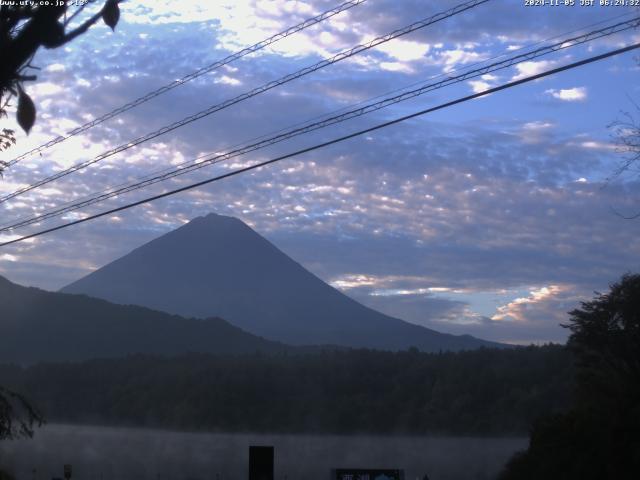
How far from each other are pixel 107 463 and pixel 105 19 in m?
76.6

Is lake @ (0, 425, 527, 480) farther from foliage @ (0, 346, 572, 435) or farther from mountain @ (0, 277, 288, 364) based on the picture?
mountain @ (0, 277, 288, 364)

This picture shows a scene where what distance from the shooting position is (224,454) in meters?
85.3

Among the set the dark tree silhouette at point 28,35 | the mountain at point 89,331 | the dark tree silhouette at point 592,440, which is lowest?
the dark tree silhouette at point 592,440

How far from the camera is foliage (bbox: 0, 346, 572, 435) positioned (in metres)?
101

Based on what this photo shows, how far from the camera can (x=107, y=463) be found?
76.9 meters

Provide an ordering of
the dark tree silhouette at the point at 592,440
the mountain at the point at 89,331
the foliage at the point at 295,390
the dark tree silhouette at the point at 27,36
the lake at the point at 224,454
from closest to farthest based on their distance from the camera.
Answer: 1. the dark tree silhouette at the point at 27,36
2. the dark tree silhouette at the point at 592,440
3. the lake at the point at 224,454
4. the foliage at the point at 295,390
5. the mountain at the point at 89,331

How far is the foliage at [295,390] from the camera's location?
101 metres

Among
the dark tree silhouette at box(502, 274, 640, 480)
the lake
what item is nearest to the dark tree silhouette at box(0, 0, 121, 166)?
the dark tree silhouette at box(502, 274, 640, 480)

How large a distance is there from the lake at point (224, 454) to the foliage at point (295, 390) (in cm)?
476

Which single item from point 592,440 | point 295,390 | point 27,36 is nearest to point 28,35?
point 27,36

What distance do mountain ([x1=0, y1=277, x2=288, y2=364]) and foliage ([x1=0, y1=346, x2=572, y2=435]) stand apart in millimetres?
7657

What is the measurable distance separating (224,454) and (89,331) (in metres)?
59.1

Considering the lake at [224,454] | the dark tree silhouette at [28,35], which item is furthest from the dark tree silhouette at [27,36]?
the lake at [224,454]

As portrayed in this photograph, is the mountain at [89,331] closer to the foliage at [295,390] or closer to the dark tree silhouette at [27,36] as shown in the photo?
the foliage at [295,390]
